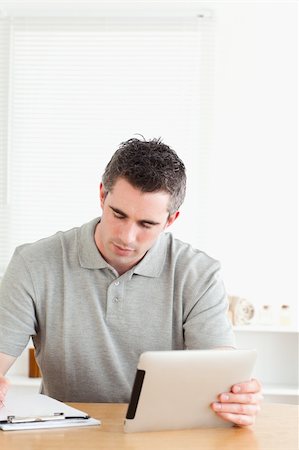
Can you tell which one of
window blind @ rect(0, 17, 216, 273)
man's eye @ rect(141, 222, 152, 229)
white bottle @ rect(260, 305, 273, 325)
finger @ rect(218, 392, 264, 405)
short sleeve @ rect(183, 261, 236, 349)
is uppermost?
window blind @ rect(0, 17, 216, 273)

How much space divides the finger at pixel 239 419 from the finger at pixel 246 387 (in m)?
0.06

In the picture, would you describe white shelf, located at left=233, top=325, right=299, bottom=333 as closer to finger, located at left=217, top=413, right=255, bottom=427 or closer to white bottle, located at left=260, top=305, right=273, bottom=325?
white bottle, located at left=260, top=305, right=273, bottom=325

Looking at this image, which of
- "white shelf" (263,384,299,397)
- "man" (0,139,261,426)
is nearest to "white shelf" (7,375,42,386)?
"white shelf" (263,384,299,397)

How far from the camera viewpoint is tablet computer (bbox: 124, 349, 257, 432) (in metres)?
1.94

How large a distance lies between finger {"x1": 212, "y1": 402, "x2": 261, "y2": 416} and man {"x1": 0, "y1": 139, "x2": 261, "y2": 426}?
0.35 m

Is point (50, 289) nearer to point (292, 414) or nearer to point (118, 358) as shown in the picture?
point (118, 358)

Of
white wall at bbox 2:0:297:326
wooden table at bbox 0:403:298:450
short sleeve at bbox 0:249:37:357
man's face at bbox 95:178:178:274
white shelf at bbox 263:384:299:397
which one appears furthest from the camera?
white wall at bbox 2:0:297:326

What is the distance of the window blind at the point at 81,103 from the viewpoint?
14.8 ft

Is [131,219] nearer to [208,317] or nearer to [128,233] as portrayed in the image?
[128,233]

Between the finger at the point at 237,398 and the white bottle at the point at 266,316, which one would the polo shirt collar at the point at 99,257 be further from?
the white bottle at the point at 266,316

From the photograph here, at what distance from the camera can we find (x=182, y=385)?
1985 mm

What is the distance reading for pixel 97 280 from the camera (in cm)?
255

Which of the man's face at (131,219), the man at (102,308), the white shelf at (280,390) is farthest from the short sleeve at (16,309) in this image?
the white shelf at (280,390)

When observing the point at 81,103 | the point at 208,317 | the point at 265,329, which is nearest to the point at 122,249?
the point at 208,317
